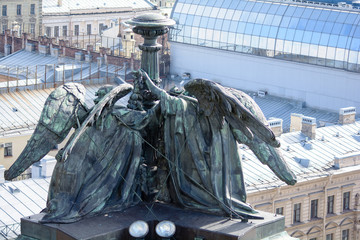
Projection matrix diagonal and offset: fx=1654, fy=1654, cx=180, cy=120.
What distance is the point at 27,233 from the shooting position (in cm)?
4231

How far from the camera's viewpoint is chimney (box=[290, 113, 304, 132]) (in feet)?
273

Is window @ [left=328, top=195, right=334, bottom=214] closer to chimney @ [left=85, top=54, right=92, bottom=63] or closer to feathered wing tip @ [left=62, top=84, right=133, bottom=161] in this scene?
chimney @ [left=85, top=54, right=92, bottom=63]

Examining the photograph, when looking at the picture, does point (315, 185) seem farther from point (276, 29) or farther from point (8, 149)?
point (276, 29)

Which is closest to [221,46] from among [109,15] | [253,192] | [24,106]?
[24,106]

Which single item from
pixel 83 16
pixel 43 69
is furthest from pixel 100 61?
pixel 83 16

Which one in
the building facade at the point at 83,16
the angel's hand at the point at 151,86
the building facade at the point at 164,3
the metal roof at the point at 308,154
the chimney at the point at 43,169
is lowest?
the building facade at the point at 164,3

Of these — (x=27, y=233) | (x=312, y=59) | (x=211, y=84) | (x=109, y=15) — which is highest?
(x=211, y=84)

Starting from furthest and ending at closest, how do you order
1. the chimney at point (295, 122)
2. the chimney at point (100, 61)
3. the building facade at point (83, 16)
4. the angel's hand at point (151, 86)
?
the building facade at point (83, 16) → the chimney at point (100, 61) → the chimney at point (295, 122) → the angel's hand at point (151, 86)

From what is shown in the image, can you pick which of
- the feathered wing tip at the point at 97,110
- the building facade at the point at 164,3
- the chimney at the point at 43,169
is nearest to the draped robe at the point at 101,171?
the feathered wing tip at the point at 97,110

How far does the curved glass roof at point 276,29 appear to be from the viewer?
9150 cm

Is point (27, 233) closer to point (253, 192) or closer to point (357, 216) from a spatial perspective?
point (253, 192)

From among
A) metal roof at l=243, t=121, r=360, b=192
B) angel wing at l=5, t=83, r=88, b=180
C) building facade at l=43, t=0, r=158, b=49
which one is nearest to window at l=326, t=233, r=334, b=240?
metal roof at l=243, t=121, r=360, b=192

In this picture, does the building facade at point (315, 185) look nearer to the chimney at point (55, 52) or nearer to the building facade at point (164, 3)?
the chimney at point (55, 52)

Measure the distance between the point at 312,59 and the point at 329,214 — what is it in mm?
18225
